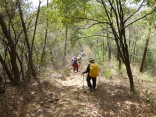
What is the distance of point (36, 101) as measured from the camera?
9.53 m

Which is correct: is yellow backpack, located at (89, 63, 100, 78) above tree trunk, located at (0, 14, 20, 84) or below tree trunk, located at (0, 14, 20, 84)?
below

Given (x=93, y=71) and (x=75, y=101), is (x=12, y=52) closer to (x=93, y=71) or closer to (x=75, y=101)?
(x=75, y=101)

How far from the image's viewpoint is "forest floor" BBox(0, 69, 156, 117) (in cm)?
845

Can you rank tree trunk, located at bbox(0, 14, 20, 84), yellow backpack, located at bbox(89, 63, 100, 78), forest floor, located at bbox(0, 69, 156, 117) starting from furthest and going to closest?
1. yellow backpack, located at bbox(89, 63, 100, 78)
2. tree trunk, located at bbox(0, 14, 20, 84)
3. forest floor, located at bbox(0, 69, 156, 117)

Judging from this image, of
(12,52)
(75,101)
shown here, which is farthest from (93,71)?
(12,52)

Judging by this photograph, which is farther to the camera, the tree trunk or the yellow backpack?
the yellow backpack

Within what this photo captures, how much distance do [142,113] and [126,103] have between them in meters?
0.87

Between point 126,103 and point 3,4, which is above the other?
point 3,4

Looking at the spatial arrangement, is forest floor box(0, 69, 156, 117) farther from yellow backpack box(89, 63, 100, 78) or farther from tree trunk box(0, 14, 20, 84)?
yellow backpack box(89, 63, 100, 78)

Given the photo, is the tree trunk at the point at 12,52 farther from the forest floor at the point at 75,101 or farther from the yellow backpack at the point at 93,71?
the yellow backpack at the point at 93,71


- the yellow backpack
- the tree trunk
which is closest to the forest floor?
the tree trunk

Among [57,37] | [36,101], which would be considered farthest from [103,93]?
[57,37]

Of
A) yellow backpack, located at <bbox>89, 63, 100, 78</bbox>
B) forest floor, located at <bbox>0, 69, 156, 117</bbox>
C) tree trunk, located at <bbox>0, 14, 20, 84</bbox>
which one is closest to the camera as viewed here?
forest floor, located at <bbox>0, 69, 156, 117</bbox>

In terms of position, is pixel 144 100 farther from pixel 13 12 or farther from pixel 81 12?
pixel 13 12
